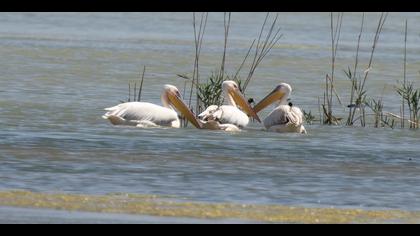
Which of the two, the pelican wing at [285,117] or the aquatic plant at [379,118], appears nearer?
the pelican wing at [285,117]

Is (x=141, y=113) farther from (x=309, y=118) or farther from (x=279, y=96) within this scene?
(x=279, y=96)

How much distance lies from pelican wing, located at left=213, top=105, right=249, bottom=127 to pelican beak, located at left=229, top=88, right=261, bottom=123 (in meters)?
0.37

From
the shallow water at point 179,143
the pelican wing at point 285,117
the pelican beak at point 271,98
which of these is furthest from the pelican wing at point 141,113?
the pelican beak at point 271,98

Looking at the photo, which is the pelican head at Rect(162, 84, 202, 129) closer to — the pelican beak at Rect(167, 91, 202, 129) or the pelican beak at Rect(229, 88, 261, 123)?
the pelican beak at Rect(167, 91, 202, 129)

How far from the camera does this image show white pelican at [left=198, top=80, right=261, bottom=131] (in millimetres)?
13172

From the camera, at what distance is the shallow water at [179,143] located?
31.6 ft

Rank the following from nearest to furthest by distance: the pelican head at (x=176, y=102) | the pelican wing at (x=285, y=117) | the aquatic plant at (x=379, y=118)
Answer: the pelican wing at (x=285, y=117)
the pelican head at (x=176, y=102)
the aquatic plant at (x=379, y=118)

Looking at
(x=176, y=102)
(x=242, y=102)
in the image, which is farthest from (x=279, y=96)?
(x=176, y=102)

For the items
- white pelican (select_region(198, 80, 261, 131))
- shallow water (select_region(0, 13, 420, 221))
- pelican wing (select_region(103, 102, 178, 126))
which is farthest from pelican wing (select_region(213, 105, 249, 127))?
pelican wing (select_region(103, 102, 178, 126))

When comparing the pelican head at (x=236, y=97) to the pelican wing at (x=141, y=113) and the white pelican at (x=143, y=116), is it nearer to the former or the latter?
the white pelican at (x=143, y=116)

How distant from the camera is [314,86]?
59.9 ft

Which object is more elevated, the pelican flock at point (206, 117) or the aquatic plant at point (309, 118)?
the pelican flock at point (206, 117)
